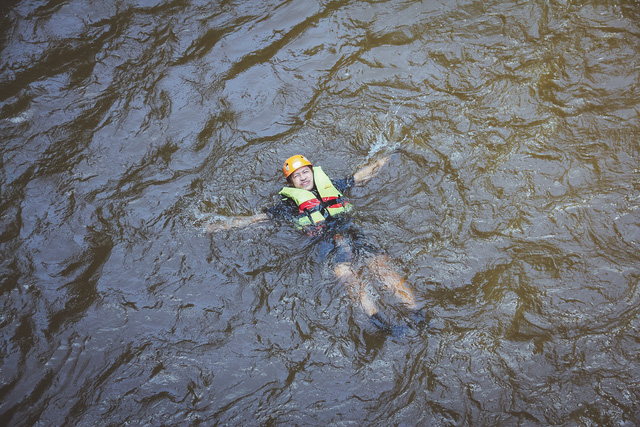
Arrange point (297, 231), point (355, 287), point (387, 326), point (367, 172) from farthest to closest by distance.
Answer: point (367, 172)
point (297, 231)
point (355, 287)
point (387, 326)

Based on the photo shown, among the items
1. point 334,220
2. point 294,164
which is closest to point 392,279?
point 334,220

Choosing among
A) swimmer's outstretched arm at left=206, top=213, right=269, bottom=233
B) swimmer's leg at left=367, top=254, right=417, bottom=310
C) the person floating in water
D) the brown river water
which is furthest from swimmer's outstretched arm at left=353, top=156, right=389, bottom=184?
swimmer's outstretched arm at left=206, top=213, right=269, bottom=233

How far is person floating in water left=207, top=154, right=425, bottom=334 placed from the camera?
551cm

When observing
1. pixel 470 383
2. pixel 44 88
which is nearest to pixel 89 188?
pixel 44 88

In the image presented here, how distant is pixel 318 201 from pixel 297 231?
528mm

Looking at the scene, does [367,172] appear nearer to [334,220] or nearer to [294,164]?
[334,220]

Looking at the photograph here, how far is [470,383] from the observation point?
455 centimetres

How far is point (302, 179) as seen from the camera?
20.8 ft

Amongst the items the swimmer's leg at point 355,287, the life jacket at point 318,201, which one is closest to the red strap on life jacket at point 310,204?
the life jacket at point 318,201

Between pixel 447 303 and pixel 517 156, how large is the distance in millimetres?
2750

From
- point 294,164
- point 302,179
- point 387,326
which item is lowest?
point 387,326

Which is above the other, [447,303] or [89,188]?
[89,188]

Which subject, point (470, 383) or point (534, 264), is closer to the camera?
point (470, 383)

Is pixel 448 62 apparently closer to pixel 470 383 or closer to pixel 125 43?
pixel 470 383
